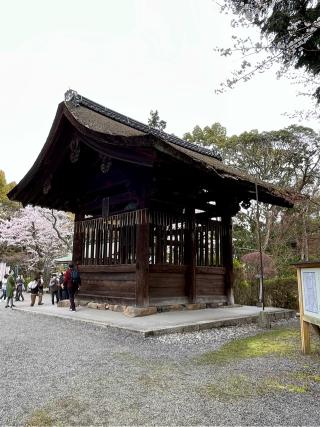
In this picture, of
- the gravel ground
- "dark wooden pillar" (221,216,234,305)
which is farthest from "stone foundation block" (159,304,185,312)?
the gravel ground

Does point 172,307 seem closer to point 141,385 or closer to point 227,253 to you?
point 227,253

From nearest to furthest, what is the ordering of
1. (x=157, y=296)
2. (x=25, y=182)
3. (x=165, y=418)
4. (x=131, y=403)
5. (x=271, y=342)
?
(x=165, y=418) → (x=131, y=403) → (x=271, y=342) → (x=157, y=296) → (x=25, y=182)

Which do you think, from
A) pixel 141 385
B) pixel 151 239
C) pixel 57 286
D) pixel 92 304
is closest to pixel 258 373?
pixel 141 385

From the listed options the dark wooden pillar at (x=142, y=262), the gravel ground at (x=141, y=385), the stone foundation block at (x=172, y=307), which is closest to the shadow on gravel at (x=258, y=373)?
the gravel ground at (x=141, y=385)

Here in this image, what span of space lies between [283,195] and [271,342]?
4611 mm

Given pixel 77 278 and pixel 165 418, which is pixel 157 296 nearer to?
pixel 77 278

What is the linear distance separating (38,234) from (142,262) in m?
19.2

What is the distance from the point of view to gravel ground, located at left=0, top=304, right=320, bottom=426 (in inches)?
104

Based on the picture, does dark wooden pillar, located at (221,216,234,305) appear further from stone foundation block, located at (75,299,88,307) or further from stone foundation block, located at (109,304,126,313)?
stone foundation block, located at (75,299,88,307)

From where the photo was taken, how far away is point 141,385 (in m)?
3.36

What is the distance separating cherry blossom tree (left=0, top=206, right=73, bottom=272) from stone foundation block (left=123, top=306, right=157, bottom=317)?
56.3 ft

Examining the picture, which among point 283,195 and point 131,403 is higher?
point 283,195

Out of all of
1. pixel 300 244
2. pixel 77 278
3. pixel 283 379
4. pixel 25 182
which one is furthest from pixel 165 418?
pixel 300 244

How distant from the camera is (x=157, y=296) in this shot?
857cm
